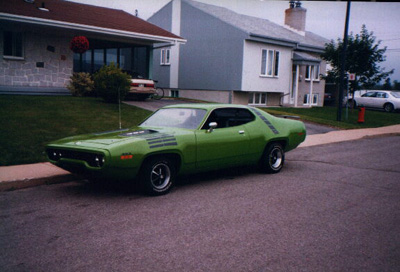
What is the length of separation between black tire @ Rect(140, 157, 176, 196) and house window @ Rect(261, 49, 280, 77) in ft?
62.4

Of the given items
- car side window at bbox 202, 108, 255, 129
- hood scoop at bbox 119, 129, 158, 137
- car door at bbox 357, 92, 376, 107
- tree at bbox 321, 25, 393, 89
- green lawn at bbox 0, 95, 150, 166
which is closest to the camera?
hood scoop at bbox 119, 129, 158, 137

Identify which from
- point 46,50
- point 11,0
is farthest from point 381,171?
point 11,0

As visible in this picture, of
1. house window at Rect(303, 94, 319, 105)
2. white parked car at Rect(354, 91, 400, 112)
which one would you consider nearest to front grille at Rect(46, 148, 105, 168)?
house window at Rect(303, 94, 319, 105)

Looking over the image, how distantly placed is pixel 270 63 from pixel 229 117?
18.1m

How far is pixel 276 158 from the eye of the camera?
8.19 meters

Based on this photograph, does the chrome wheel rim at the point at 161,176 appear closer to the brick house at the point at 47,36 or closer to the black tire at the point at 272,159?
the black tire at the point at 272,159

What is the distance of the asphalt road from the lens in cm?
376

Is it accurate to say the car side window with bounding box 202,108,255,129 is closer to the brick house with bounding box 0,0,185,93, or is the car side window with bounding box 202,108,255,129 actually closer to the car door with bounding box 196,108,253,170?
the car door with bounding box 196,108,253,170

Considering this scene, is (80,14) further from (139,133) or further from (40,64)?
(139,133)

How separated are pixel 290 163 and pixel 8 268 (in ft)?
23.4

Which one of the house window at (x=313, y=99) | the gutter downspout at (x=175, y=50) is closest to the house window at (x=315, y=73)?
the house window at (x=313, y=99)

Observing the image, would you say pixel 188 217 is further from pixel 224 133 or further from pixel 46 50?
pixel 46 50

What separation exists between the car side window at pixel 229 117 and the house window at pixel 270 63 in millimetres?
17041

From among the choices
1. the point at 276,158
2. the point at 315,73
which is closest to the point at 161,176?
the point at 276,158
